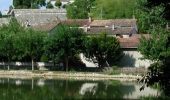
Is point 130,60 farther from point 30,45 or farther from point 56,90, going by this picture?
point 56,90

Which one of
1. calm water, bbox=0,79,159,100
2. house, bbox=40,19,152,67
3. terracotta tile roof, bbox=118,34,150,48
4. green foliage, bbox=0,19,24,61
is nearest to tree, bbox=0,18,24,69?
green foliage, bbox=0,19,24,61

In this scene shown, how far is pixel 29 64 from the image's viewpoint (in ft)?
161

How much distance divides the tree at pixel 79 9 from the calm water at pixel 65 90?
4235 centimetres

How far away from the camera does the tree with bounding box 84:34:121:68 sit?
46.7 meters

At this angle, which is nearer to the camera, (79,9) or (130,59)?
(130,59)

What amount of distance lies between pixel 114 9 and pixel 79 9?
6983mm

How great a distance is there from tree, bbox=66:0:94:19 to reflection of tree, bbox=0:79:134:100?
43.0 metres

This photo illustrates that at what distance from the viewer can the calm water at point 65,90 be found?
29.2 m

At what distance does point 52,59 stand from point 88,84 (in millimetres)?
9687

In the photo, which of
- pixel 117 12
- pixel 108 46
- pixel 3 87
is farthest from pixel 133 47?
pixel 117 12

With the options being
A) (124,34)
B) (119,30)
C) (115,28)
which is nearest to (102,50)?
(124,34)

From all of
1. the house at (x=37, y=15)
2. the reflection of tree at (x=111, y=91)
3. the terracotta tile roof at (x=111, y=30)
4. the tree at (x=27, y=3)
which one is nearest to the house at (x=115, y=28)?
the terracotta tile roof at (x=111, y=30)

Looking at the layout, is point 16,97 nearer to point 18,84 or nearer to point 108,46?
point 18,84

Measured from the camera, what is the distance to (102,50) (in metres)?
46.7
